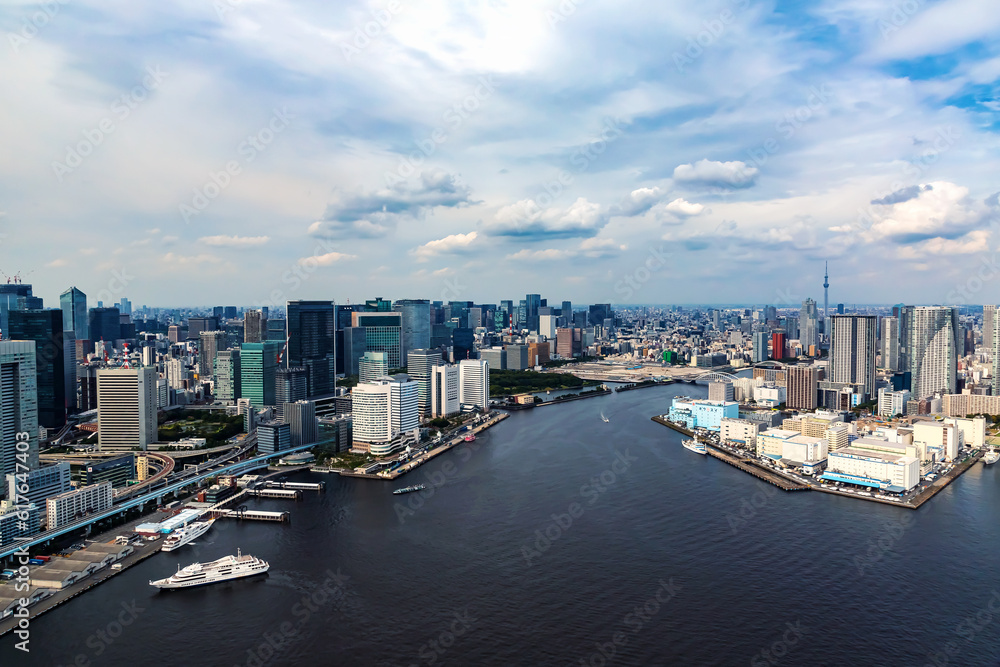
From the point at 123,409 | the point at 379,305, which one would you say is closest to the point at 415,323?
the point at 379,305

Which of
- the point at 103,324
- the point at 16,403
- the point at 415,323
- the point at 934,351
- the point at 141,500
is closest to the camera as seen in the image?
the point at 141,500

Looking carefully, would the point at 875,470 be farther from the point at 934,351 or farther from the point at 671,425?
the point at 934,351

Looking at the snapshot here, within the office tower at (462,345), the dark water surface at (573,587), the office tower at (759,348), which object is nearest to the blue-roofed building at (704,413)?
the dark water surface at (573,587)

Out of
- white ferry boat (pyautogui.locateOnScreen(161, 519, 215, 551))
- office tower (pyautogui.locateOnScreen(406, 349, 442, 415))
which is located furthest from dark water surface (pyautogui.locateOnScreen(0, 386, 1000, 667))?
office tower (pyautogui.locateOnScreen(406, 349, 442, 415))

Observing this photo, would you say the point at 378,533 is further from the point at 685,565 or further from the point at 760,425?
the point at 760,425

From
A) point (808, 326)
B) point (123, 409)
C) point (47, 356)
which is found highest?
point (808, 326)

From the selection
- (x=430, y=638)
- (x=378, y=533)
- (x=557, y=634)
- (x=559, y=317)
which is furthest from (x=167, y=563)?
(x=559, y=317)

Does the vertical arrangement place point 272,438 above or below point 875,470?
above
